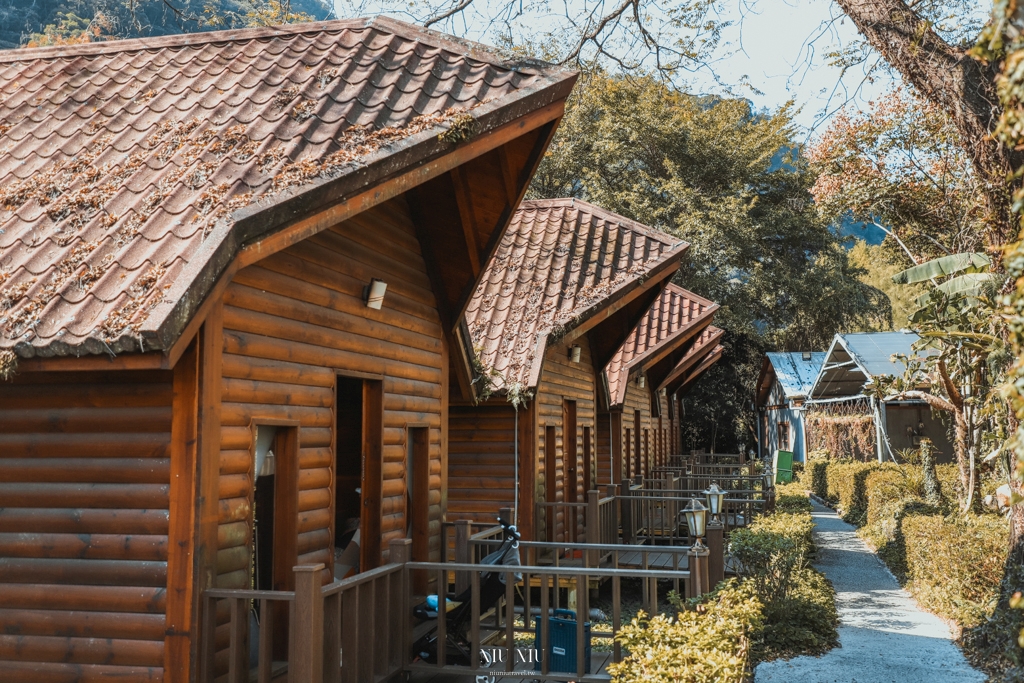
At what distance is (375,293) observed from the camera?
7645 millimetres

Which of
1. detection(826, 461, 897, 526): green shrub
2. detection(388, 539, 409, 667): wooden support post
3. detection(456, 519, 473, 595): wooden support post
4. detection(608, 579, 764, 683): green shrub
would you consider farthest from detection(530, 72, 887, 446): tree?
detection(608, 579, 764, 683): green shrub

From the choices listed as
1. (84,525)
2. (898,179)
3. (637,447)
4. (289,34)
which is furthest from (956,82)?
(637,447)

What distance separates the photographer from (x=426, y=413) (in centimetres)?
911

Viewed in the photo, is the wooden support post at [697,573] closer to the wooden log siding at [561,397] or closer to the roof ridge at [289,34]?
the roof ridge at [289,34]

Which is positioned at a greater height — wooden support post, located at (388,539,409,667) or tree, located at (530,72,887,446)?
tree, located at (530,72,887,446)

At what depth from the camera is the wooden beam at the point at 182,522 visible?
16.4ft

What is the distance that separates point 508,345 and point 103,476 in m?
8.15

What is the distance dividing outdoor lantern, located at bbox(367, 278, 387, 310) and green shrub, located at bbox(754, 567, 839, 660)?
18.7 feet

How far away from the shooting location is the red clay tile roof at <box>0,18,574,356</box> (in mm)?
4836

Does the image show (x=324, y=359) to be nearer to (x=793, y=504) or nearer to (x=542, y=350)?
(x=542, y=350)

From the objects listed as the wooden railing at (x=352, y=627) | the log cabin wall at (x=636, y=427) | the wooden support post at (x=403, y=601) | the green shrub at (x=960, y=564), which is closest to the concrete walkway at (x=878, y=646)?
the green shrub at (x=960, y=564)

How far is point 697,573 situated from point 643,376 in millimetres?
17817

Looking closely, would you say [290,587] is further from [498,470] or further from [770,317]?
[770,317]

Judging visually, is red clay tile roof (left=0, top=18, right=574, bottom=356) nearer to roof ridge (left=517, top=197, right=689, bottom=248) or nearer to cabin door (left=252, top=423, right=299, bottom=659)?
cabin door (left=252, top=423, right=299, bottom=659)
